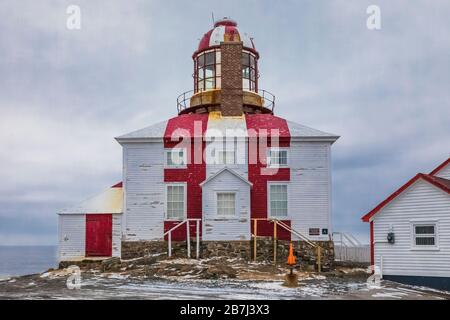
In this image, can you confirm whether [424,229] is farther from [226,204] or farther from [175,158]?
[175,158]

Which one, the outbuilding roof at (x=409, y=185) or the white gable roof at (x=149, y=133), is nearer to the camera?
the outbuilding roof at (x=409, y=185)

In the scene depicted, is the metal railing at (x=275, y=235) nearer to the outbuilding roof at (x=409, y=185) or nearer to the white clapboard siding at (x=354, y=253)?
the outbuilding roof at (x=409, y=185)

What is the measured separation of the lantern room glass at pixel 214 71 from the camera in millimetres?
28812

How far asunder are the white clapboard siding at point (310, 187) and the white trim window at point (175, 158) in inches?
196

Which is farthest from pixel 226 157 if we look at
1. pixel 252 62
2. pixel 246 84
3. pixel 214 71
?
pixel 252 62

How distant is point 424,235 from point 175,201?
1130cm

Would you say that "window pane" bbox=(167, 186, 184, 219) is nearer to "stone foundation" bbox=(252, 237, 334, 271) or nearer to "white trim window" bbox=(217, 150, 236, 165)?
"white trim window" bbox=(217, 150, 236, 165)

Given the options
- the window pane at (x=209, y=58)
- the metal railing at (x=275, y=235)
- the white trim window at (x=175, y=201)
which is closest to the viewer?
the metal railing at (x=275, y=235)

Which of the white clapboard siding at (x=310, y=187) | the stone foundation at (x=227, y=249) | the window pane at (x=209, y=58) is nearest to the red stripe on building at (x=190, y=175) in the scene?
the stone foundation at (x=227, y=249)

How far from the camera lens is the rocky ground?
14.6m

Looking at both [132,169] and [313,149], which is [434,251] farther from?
[132,169]

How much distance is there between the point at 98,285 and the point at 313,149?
1210cm
